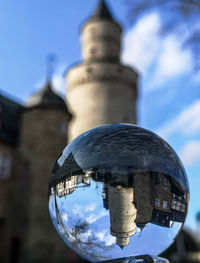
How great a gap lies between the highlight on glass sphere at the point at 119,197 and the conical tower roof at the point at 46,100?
68.0ft

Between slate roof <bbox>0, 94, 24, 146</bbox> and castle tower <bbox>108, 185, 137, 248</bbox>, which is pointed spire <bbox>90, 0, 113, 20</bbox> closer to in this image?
slate roof <bbox>0, 94, 24, 146</bbox>

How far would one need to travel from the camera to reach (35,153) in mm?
21469

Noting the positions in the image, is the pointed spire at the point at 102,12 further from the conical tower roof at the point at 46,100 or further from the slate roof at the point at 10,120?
the slate roof at the point at 10,120

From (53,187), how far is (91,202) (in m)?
0.36

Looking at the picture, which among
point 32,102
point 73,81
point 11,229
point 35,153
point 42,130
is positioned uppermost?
point 73,81

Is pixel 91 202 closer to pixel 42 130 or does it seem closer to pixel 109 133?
pixel 109 133

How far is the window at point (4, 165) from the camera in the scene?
68.2 ft

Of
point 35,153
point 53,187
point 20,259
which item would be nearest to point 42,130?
point 35,153

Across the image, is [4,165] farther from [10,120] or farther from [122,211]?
[122,211]

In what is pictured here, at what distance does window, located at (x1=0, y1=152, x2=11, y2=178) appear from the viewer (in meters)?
20.8

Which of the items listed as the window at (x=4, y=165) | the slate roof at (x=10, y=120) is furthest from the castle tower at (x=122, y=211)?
the slate roof at (x=10, y=120)

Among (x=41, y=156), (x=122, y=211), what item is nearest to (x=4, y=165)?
(x=41, y=156)

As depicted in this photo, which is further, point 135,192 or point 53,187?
point 53,187

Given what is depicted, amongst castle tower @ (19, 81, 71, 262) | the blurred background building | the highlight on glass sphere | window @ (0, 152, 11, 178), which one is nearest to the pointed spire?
the blurred background building
